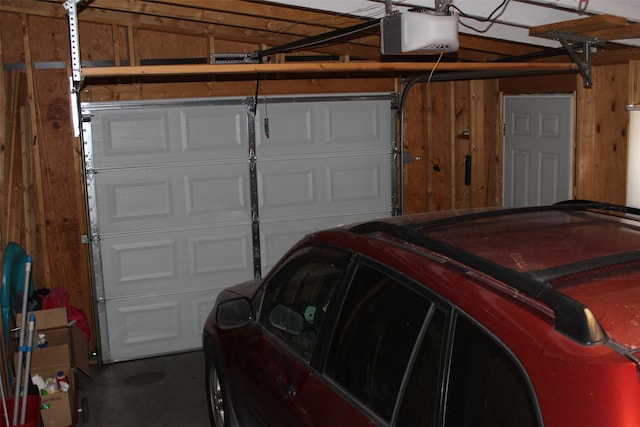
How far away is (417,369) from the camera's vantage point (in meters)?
2.71

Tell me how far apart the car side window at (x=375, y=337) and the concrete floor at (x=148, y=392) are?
A: 10.9 ft

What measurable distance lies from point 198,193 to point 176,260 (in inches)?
29.5

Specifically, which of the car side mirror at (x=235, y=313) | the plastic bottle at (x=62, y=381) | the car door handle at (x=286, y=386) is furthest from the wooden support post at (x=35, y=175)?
the car door handle at (x=286, y=386)

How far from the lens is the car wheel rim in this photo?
16.8 ft

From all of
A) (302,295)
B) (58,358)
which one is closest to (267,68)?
(302,295)

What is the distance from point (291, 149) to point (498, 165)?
8.18 ft

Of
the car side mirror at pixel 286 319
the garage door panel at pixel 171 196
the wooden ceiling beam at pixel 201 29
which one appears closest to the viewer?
the car side mirror at pixel 286 319

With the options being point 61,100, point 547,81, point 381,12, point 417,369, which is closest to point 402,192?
point 547,81

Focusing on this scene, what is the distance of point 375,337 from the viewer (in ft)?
10.1

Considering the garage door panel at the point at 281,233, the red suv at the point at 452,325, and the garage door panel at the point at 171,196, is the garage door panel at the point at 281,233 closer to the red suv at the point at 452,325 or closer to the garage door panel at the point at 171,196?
the garage door panel at the point at 171,196

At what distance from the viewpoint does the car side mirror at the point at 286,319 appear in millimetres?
3792

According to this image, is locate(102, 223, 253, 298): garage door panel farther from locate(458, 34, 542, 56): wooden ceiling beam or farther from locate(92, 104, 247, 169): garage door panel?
locate(458, 34, 542, 56): wooden ceiling beam

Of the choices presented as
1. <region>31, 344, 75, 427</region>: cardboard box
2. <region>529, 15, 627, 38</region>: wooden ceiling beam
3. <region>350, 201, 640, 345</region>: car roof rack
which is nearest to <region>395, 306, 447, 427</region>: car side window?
<region>350, 201, 640, 345</region>: car roof rack

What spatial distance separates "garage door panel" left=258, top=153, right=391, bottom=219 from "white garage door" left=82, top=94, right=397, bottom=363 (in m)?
0.01
